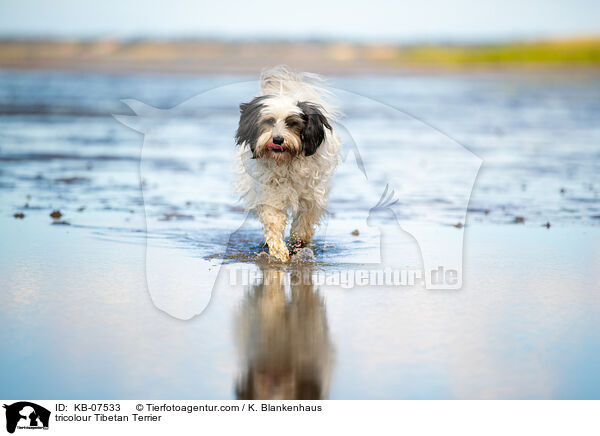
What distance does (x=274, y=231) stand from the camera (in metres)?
6.13

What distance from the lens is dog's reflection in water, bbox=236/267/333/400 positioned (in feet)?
12.3

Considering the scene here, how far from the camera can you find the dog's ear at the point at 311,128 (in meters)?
5.95

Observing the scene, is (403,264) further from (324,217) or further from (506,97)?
(506,97)

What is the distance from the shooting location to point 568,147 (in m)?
13.7

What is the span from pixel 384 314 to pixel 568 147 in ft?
32.2

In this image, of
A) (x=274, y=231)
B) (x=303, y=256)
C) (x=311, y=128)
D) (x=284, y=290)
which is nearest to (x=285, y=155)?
(x=311, y=128)

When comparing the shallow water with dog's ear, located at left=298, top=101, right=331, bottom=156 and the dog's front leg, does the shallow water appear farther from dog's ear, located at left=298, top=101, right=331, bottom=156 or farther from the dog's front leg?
dog's ear, located at left=298, top=101, right=331, bottom=156

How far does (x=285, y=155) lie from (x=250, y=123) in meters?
0.33

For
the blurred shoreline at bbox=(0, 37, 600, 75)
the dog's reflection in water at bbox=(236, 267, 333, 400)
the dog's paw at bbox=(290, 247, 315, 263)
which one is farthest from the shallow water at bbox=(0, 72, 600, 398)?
the blurred shoreline at bbox=(0, 37, 600, 75)

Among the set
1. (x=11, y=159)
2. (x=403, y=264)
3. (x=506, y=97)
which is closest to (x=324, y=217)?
(x=403, y=264)

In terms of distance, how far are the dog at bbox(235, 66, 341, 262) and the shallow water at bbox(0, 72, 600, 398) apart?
9.8 inches
